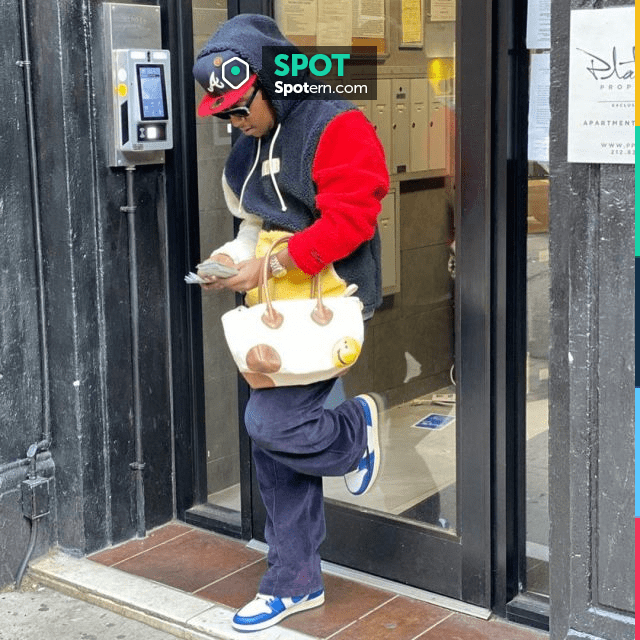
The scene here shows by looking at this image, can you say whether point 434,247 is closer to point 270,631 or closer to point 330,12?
point 330,12

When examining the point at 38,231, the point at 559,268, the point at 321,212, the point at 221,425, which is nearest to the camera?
the point at 559,268

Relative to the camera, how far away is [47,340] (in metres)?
4.39

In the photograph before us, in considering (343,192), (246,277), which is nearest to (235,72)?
(343,192)

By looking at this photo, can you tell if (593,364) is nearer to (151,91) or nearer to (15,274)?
(151,91)

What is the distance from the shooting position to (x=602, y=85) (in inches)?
108

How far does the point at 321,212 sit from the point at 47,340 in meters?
1.36

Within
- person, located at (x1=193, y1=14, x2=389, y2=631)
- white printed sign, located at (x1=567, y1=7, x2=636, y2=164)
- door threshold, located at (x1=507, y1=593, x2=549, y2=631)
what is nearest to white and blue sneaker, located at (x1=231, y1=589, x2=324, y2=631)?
person, located at (x1=193, y1=14, x2=389, y2=631)

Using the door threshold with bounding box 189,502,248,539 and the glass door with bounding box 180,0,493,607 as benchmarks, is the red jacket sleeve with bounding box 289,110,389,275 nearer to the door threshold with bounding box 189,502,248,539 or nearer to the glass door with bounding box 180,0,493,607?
the glass door with bounding box 180,0,493,607

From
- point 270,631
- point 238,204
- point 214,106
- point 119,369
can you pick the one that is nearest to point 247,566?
point 270,631

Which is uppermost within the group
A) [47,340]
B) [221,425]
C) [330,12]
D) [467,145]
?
[330,12]

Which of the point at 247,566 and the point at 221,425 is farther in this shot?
the point at 221,425

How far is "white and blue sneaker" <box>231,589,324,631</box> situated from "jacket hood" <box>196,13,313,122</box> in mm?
1526

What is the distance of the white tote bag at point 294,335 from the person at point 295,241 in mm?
122

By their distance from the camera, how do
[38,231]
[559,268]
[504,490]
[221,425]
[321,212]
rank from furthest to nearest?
[221,425] → [38,231] → [504,490] → [321,212] → [559,268]
